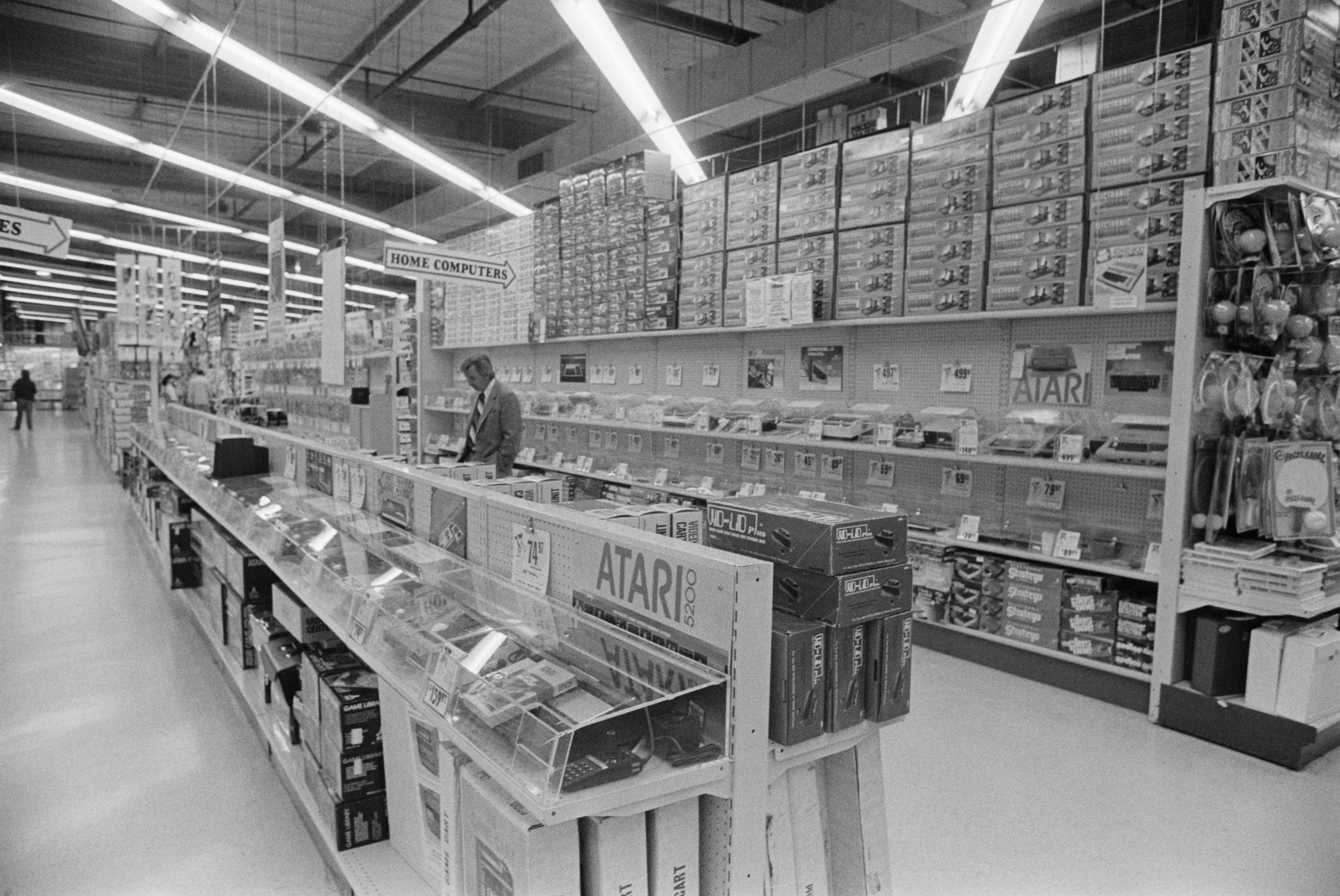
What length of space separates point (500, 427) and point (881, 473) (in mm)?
2635

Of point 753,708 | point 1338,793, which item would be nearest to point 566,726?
point 753,708

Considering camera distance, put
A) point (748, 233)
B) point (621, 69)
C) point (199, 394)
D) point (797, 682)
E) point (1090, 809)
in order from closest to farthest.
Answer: point (797, 682) < point (1090, 809) < point (621, 69) < point (748, 233) < point (199, 394)

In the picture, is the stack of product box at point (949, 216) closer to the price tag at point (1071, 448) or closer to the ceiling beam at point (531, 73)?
the price tag at point (1071, 448)

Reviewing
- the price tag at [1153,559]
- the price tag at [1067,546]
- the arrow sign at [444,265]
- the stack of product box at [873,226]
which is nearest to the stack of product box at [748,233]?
the stack of product box at [873,226]

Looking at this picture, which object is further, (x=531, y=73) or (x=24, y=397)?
(x=24, y=397)

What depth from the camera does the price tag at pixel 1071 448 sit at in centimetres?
416

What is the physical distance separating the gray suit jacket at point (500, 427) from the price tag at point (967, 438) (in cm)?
298

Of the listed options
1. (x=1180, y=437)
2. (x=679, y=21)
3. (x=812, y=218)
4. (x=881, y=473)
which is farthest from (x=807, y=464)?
(x=679, y=21)

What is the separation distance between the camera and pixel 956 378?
4.95 metres

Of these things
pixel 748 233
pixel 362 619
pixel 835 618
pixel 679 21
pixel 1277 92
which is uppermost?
pixel 679 21

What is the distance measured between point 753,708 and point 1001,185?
148 inches

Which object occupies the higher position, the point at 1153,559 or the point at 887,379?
the point at 887,379

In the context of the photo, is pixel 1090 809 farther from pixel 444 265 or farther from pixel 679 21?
pixel 679 21

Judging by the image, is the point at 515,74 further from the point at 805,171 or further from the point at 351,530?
the point at 351,530
